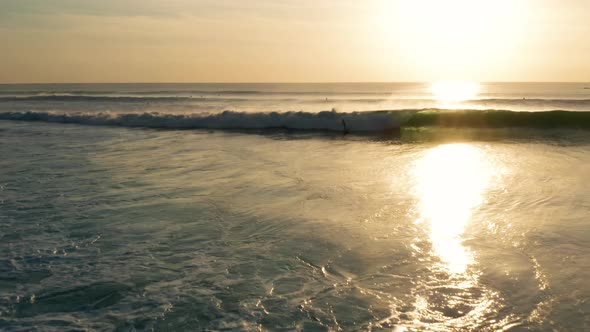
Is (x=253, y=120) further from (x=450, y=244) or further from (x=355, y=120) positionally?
(x=450, y=244)

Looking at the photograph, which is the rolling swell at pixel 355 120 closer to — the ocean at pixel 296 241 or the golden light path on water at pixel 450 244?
the ocean at pixel 296 241

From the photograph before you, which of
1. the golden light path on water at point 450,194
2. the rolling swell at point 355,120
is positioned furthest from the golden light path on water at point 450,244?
the rolling swell at point 355,120

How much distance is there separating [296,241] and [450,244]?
1.46 meters

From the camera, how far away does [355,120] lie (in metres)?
16.0

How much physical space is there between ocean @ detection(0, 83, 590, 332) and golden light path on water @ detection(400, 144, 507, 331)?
0.02 meters

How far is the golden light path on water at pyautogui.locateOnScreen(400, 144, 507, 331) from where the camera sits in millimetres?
3027

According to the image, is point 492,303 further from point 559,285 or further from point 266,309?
point 266,309

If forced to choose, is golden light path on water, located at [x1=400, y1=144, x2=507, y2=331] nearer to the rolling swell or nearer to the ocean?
the ocean

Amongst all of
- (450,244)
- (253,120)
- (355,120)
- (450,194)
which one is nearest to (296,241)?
(450,244)

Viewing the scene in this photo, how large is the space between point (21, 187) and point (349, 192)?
479 centimetres

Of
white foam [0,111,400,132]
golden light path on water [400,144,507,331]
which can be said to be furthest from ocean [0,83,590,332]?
white foam [0,111,400,132]

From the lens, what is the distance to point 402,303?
3189 millimetres

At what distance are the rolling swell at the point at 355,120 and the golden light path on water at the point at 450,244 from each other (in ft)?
20.9

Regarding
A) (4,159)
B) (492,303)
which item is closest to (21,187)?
(4,159)
